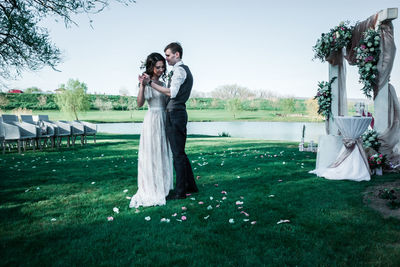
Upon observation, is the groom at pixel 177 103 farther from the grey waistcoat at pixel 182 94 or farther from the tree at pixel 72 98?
the tree at pixel 72 98

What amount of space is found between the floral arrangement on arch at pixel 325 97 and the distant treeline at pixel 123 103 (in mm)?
51288

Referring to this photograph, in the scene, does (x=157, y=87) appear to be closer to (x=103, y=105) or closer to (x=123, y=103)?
(x=103, y=105)

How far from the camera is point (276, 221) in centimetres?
340

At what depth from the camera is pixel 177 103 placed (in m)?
4.12

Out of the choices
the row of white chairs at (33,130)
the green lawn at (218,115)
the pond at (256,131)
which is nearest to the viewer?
the row of white chairs at (33,130)

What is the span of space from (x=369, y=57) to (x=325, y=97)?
1.41 m

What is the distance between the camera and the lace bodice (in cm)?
422

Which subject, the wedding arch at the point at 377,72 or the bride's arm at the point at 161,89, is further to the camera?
the wedding arch at the point at 377,72

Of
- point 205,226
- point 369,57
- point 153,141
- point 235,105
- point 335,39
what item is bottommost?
point 205,226

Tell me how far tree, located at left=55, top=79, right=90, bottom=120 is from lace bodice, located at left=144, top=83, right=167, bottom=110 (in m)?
31.3

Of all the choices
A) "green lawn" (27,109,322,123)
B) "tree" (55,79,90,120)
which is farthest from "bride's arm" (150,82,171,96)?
"green lawn" (27,109,322,123)

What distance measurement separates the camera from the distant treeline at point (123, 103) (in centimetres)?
5994

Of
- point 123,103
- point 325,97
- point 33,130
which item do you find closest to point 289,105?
point 123,103

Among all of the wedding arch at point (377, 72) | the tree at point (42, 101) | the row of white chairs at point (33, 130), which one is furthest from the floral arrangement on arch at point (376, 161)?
the tree at point (42, 101)
